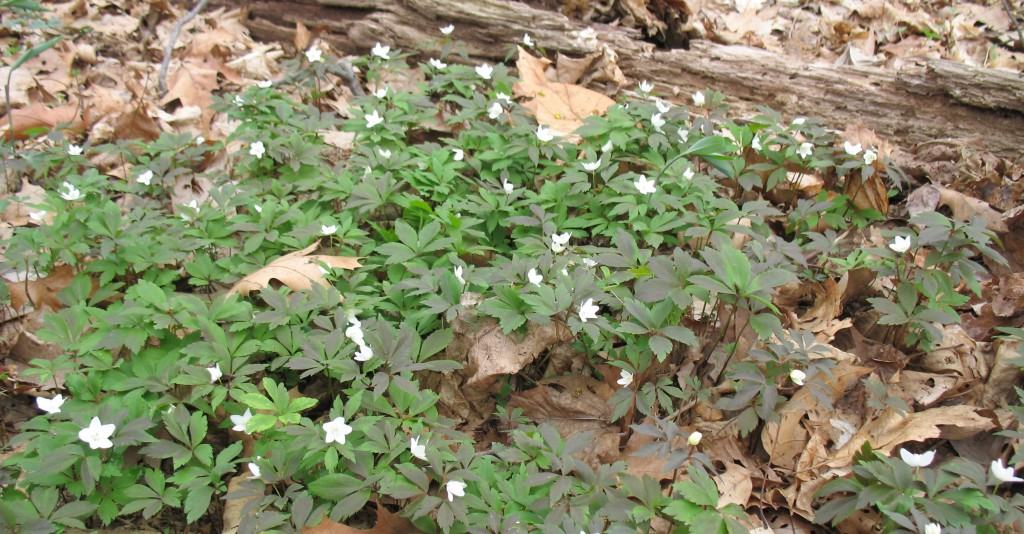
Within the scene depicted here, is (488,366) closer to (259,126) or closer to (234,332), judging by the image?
(234,332)

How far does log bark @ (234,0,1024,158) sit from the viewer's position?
3.65 m

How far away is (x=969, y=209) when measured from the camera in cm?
317

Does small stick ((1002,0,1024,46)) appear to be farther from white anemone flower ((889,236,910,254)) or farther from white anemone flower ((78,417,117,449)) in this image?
white anemone flower ((78,417,117,449))

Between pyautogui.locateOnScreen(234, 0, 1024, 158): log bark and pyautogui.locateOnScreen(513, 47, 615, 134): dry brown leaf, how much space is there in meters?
0.40

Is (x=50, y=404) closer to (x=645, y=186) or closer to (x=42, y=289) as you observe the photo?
(x=42, y=289)

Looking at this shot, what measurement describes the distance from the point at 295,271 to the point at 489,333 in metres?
0.92

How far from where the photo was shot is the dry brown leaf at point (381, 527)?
6.61ft

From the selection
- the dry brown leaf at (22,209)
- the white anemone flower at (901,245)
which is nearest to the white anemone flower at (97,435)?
the dry brown leaf at (22,209)

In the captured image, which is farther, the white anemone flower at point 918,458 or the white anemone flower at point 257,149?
the white anemone flower at point 257,149

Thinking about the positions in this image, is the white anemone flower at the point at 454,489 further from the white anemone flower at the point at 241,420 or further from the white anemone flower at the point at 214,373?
the white anemone flower at the point at 214,373

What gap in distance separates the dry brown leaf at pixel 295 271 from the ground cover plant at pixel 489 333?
18mm

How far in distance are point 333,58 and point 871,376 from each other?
148 inches

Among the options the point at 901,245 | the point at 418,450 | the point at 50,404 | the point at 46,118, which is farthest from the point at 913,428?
the point at 46,118

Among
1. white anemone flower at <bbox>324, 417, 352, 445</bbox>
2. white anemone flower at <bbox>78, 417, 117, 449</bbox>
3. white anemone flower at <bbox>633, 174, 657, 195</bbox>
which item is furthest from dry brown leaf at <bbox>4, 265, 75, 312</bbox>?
white anemone flower at <bbox>633, 174, 657, 195</bbox>
